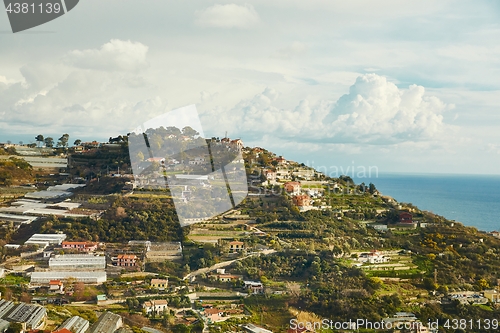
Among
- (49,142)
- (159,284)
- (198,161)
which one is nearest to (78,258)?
(159,284)

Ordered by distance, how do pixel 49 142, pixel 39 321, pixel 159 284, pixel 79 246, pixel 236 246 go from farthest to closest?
pixel 49 142 < pixel 236 246 < pixel 79 246 < pixel 159 284 < pixel 39 321

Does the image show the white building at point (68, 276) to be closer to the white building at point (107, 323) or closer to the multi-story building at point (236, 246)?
the white building at point (107, 323)

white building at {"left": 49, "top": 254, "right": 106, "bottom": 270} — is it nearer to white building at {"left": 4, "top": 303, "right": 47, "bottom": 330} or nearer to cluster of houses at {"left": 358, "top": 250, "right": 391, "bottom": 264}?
white building at {"left": 4, "top": 303, "right": 47, "bottom": 330}

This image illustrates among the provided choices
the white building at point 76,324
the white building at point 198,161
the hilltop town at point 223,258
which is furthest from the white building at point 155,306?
the white building at point 198,161

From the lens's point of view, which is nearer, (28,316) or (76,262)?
(28,316)

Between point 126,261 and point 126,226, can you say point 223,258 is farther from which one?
point 126,226

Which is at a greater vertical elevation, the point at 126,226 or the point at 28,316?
the point at 126,226

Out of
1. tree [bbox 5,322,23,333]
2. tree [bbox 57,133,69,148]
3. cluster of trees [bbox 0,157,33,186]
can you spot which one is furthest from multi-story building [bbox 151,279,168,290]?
tree [bbox 57,133,69,148]

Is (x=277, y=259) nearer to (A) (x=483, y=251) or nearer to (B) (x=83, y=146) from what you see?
(A) (x=483, y=251)
